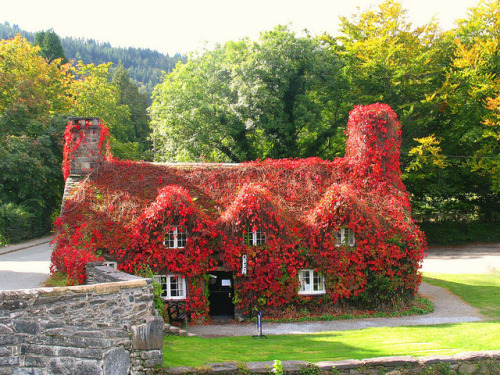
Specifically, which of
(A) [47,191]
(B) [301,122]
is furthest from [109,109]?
(B) [301,122]

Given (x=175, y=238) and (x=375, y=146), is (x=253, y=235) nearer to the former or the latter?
(x=175, y=238)

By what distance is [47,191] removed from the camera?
3925cm

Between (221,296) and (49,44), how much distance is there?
5322cm

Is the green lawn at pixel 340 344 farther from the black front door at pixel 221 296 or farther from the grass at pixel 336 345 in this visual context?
the black front door at pixel 221 296

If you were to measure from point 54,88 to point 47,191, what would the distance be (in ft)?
36.0

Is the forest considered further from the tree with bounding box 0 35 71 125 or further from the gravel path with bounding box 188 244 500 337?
the gravel path with bounding box 188 244 500 337

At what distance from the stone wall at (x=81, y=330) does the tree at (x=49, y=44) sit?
58.3 m

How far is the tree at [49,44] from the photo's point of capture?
61594 mm

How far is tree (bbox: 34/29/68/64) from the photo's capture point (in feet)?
202

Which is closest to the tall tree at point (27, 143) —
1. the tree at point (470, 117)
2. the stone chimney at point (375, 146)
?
the stone chimney at point (375, 146)

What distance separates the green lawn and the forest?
18.0 metres

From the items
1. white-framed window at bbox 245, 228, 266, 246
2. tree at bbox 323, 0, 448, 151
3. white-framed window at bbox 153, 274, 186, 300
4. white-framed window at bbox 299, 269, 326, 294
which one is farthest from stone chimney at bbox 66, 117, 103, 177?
tree at bbox 323, 0, 448, 151

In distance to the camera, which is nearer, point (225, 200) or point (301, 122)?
point (225, 200)

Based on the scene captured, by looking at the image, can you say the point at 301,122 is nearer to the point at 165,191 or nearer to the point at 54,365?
the point at 165,191
